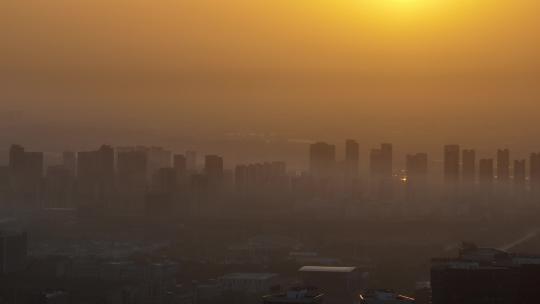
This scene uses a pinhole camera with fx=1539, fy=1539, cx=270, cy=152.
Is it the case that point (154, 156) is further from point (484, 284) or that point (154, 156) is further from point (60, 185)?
point (484, 284)

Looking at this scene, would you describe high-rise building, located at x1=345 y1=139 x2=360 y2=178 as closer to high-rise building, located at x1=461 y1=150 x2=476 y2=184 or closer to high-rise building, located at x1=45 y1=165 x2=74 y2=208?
high-rise building, located at x1=461 y1=150 x2=476 y2=184

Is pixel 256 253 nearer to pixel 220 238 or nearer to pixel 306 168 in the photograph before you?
pixel 220 238

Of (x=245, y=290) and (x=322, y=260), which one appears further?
(x=322, y=260)

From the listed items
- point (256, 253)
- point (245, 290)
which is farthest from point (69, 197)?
point (245, 290)

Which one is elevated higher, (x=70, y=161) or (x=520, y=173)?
(x=70, y=161)

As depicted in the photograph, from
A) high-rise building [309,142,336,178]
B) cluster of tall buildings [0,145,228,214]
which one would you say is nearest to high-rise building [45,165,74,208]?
cluster of tall buildings [0,145,228,214]

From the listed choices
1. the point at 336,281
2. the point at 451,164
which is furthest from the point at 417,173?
the point at 336,281

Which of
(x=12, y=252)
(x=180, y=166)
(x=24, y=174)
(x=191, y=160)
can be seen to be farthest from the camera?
(x=191, y=160)

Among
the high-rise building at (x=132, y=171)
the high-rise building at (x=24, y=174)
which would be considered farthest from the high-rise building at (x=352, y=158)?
the high-rise building at (x=24, y=174)
